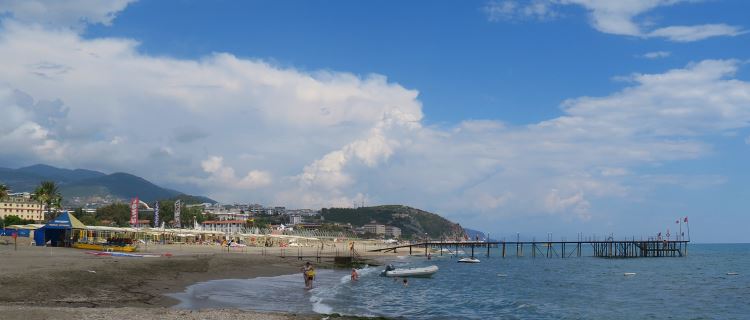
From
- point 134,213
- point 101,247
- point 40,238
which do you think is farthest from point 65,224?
point 134,213

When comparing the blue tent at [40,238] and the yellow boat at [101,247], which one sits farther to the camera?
the blue tent at [40,238]

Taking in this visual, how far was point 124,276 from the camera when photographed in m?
29.3

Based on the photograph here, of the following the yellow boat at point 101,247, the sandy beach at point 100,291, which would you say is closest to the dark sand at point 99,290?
the sandy beach at point 100,291

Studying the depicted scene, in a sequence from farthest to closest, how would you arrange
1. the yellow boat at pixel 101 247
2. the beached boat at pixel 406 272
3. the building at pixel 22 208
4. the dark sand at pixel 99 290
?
the building at pixel 22 208
the beached boat at pixel 406 272
the yellow boat at pixel 101 247
the dark sand at pixel 99 290

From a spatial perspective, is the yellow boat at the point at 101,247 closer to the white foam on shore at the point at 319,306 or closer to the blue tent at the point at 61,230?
the blue tent at the point at 61,230

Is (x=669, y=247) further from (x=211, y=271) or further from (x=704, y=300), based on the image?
(x=211, y=271)

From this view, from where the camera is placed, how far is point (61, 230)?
53562 mm

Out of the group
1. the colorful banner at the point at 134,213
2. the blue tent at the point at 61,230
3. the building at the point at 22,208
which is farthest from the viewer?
the building at the point at 22,208

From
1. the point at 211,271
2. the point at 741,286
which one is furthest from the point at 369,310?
the point at 741,286

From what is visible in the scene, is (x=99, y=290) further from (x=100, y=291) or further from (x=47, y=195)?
(x=47, y=195)

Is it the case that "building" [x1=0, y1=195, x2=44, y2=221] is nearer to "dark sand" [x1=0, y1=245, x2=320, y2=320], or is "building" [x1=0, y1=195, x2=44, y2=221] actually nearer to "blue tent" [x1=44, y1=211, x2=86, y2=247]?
"blue tent" [x1=44, y1=211, x2=86, y2=247]

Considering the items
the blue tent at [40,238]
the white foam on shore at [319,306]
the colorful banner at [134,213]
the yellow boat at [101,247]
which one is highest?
the colorful banner at [134,213]

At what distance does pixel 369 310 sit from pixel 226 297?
6.65 meters

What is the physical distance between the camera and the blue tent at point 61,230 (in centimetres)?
5228
